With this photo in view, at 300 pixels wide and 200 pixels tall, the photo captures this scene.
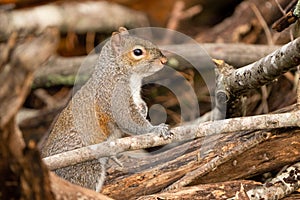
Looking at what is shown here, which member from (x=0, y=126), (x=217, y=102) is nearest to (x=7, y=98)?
(x=0, y=126)

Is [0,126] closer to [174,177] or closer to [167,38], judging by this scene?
[174,177]

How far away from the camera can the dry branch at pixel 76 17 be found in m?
4.67

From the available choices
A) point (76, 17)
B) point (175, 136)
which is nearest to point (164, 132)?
point (175, 136)

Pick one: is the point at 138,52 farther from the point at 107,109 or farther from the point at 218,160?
the point at 218,160

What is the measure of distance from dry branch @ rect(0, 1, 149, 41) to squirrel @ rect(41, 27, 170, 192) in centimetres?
118

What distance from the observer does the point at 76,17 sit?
5.37 meters

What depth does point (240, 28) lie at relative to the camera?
17.2 feet

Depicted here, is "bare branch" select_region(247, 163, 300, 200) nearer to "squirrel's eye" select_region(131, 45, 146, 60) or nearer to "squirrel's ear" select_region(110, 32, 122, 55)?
"squirrel's eye" select_region(131, 45, 146, 60)

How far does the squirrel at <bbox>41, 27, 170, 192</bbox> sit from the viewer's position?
3.34 m

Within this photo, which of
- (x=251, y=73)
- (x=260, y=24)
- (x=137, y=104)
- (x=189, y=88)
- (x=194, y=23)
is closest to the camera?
(x=251, y=73)

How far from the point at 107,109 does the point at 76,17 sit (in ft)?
6.97

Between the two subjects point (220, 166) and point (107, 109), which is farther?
point (107, 109)

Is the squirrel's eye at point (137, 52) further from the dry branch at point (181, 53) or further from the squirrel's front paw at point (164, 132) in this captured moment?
the dry branch at point (181, 53)

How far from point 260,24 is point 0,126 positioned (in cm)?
369
